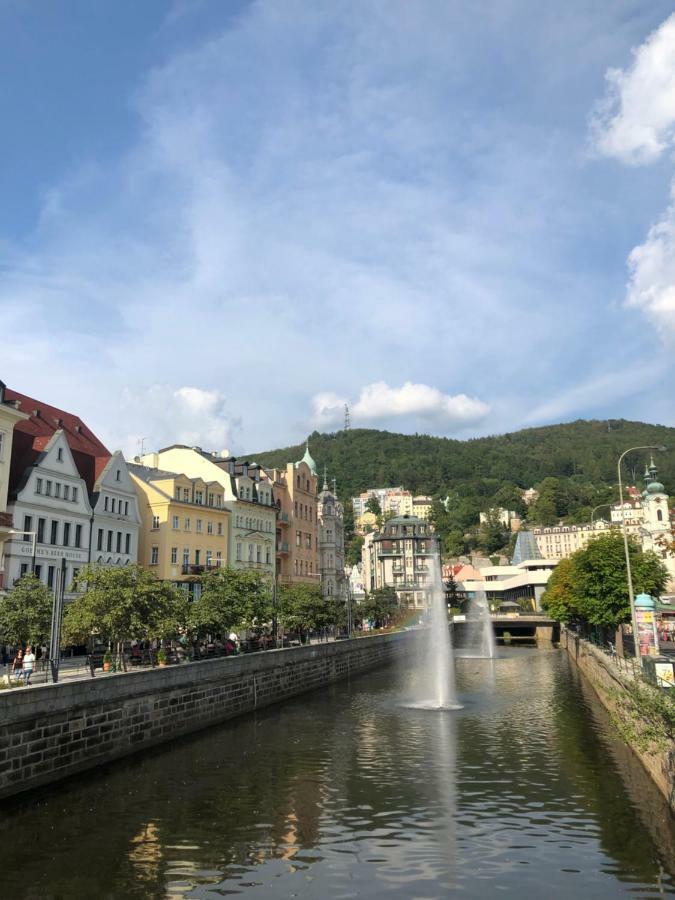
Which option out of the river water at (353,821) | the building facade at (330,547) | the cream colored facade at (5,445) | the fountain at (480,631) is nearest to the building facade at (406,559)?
the fountain at (480,631)

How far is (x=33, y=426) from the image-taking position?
5806 centimetres

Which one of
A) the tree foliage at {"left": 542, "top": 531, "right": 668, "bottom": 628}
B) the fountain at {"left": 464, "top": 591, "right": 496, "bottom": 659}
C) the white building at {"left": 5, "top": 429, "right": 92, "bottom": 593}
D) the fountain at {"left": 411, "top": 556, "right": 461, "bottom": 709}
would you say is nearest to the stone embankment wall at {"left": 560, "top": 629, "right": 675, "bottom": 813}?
the tree foliage at {"left": 542, "top": 531, "right": 668, "bottom": 628}

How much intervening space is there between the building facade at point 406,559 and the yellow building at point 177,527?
87.9 metres

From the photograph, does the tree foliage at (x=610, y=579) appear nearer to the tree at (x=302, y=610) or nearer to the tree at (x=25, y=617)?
the tree at (x=302, y=610)

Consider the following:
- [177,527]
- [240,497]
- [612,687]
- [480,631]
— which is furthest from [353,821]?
[480,631]

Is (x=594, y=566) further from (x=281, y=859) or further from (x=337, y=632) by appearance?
(x=281, y=859)

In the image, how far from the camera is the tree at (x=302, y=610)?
62438 millimetres

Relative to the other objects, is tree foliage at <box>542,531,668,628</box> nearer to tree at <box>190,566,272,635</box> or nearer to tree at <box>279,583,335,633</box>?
tree at <box>279,583,335,633</box>

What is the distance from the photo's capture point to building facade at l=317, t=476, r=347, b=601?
98688mm

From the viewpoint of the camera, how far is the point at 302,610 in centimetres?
6425

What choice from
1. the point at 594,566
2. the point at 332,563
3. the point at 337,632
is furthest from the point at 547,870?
the point at 332,563

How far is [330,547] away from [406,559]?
6190 centimetres

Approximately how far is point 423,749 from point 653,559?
3782 centimetres

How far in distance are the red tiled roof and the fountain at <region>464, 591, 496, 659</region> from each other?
53644 millimetres
